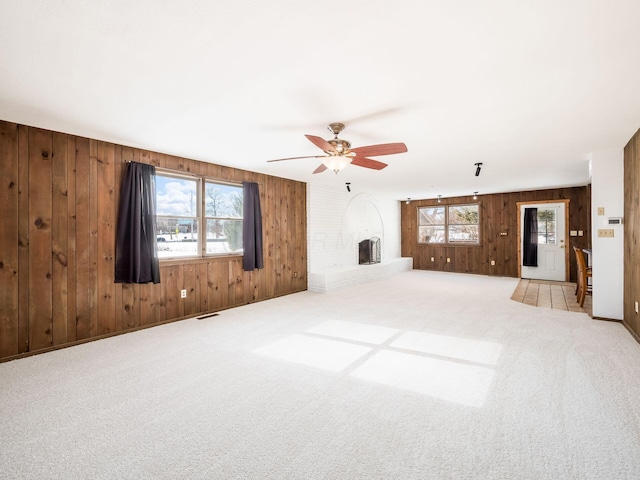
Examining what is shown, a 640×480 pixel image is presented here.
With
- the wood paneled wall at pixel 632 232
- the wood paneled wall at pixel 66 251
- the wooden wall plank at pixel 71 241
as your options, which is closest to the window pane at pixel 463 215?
the wood paneled wall at pixel 632 232

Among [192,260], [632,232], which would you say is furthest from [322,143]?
[632,232]

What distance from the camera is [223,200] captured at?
5152mm

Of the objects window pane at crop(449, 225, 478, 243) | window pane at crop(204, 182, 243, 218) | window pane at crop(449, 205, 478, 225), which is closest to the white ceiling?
window pane at crop(204, 182, 243, 218)

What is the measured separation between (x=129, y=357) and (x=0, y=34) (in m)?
2.72

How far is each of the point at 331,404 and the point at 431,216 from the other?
8.79 meters

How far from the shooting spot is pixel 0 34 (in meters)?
1.74

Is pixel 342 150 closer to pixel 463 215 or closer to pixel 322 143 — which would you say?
pixel 322 143

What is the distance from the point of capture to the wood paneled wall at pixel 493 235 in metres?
7.51

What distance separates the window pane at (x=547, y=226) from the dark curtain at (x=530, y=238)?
0.28 feet

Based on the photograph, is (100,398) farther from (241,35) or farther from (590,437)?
(590,437)

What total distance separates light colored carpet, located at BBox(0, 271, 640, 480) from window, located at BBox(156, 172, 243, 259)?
1309 mm

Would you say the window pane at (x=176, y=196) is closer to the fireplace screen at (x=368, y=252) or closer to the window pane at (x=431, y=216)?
the fireplace screen at (x=368, y=252)

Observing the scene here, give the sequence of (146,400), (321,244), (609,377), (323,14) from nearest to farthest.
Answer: (323,14) < (146,400) < (609,377) < (321,244)

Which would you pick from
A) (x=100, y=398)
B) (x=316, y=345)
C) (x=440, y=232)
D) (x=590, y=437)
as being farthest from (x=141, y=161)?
(x=440, y=232)
